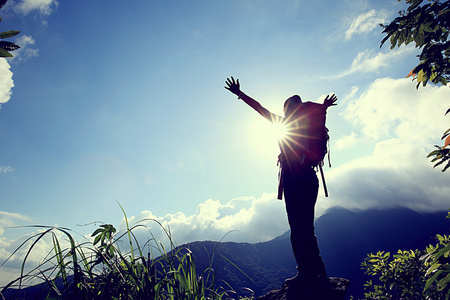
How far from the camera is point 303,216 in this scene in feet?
13.4

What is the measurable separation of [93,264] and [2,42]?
190cm

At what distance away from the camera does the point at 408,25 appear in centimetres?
271

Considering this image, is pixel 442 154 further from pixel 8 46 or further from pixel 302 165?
pixel 8 46

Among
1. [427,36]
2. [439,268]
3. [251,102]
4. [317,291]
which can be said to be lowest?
[317,291]

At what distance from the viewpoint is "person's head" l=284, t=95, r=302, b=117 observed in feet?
15.6

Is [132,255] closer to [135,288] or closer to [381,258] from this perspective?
[135,288]

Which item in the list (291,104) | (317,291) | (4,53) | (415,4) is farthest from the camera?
(291,104)

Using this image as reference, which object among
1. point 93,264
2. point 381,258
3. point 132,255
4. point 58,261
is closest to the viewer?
point 58,261

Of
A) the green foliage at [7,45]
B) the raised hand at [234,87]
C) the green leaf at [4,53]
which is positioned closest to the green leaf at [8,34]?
the green foliage at [7,45]

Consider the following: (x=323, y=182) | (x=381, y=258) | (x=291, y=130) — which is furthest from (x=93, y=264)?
(x=381, y=258)

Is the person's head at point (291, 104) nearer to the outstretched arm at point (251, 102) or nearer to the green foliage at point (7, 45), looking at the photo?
the outstretched arm at point (251, 102)

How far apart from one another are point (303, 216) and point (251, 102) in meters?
2.50

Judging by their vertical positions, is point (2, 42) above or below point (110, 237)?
above

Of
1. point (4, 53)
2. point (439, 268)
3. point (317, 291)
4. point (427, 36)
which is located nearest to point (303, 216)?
point (317, 291)
